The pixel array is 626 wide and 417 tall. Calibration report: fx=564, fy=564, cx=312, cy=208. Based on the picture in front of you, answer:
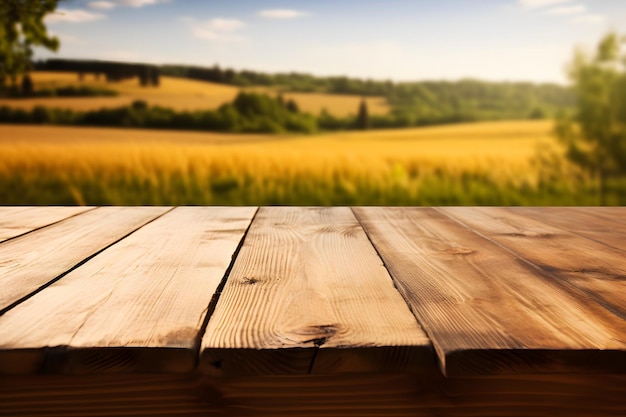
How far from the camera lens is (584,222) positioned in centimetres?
130

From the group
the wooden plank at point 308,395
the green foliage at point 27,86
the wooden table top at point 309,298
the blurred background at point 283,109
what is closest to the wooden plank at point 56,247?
the wooden table top at point 309,298

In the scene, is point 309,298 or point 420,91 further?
point 420,91

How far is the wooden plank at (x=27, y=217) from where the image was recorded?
44.9 inches

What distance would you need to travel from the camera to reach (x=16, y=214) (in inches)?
54.6

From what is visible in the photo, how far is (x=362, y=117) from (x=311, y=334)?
7936mm

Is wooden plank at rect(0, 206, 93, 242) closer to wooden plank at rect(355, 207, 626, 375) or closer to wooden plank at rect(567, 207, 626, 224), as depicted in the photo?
wooden plank at rect(355, 207, 626, 375)

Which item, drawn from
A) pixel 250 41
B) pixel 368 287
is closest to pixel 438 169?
pixel 250 41

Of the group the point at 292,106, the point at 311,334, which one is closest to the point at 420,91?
the point at 292,106

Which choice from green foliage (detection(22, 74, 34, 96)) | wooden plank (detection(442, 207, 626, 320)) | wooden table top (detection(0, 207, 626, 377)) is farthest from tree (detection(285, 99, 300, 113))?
wooden table top (detection(0, 207, 626, 377))

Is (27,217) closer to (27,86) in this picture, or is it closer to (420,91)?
(27,86)

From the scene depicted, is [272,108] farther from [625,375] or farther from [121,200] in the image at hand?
[625,375]

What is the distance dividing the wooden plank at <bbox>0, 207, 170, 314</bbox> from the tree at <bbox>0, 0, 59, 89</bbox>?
137 inches

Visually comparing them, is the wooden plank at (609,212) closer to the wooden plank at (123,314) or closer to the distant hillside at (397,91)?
the wooden plank at (123,314)

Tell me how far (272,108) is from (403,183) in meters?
3.19
